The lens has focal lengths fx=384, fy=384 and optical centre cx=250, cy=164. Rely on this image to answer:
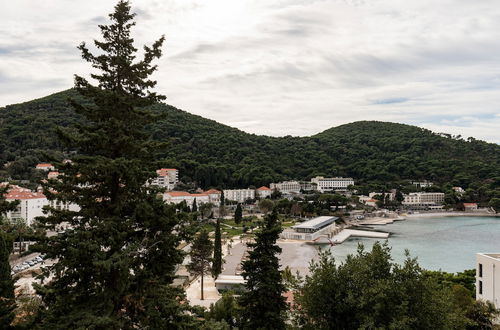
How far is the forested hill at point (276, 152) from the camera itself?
7569 cm

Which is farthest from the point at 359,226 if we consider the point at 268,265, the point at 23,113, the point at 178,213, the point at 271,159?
the point at 23,113

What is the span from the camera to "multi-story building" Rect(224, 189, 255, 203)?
73.6 metres

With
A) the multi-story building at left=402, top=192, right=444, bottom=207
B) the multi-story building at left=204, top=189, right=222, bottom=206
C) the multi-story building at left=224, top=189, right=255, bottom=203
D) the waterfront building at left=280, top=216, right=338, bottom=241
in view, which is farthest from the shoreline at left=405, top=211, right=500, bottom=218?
the multi-story building at left=204, top=189, right=222, bottom=206

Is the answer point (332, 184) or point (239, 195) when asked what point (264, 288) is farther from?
point (332, 184)

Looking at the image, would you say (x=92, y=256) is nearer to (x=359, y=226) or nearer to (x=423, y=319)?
(x=423, y=319)

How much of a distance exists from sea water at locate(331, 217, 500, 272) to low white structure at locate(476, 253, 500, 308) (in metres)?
14.7

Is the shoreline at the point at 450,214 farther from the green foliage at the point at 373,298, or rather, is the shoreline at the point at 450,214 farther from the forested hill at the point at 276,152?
the green foliage at the point at 373,298

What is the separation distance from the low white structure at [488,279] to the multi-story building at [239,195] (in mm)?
58922

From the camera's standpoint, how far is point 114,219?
Answer: 5168 mm

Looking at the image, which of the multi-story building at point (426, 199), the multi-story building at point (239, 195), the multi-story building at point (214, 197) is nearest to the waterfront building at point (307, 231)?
the multi-story building at point (214, 197)

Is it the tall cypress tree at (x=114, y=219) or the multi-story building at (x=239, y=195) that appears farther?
the multi-story building at (x=239, y=195)

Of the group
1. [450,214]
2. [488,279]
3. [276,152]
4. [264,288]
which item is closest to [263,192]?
[276,152]

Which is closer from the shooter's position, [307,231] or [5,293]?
[5,293]

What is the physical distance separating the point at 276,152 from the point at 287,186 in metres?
22.3
